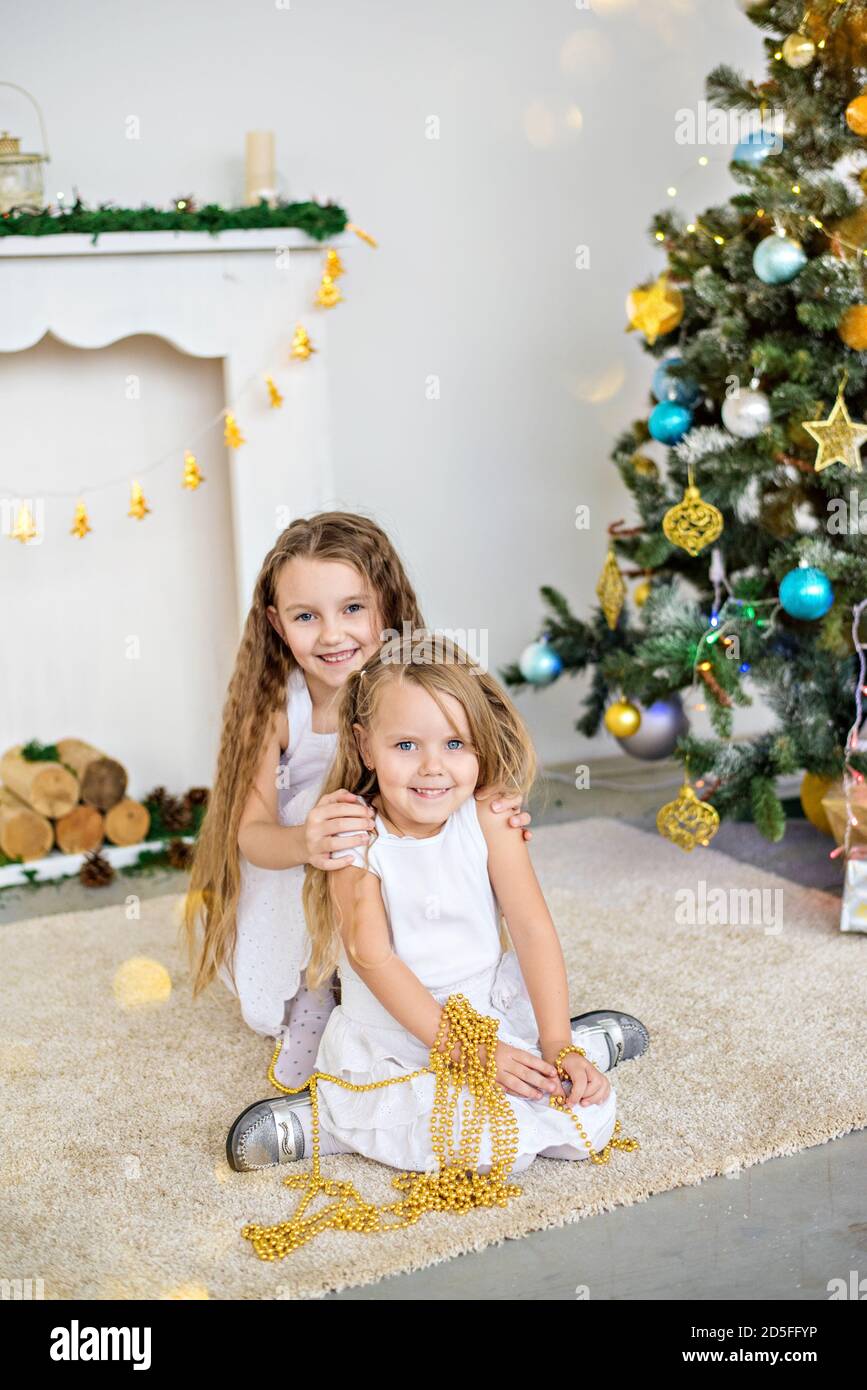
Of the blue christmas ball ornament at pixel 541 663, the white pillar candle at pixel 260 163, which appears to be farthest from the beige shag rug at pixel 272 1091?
→ the white pillar candle at pixel 260 163

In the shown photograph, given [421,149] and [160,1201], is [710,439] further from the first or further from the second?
[160,1201]

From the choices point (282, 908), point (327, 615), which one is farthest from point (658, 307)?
point (282, 908)

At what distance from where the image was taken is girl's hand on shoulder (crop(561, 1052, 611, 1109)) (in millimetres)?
1683

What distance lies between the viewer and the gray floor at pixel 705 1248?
144 centimetres

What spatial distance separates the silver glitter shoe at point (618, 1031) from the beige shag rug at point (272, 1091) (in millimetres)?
23

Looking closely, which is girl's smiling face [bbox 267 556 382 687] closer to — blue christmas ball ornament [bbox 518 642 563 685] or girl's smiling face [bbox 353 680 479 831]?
girl's smiling face [bbox 353 680 479 831]

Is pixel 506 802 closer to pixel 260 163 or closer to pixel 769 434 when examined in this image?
pixel 769 434

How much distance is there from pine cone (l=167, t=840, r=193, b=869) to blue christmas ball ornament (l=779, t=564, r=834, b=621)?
139 centimetres

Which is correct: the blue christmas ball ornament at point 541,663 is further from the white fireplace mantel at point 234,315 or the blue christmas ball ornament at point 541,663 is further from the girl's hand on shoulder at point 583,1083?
the girl's hand on shoulder at point 583,1083

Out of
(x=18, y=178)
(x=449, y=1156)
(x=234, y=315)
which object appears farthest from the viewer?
(x=234, y=315)

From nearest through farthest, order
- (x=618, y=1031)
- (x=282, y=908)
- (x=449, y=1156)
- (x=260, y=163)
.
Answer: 1. (x=449, y=1156)
2. (x=618, y=1031)
3. (x=282, y=908)
4. (x=260, y=163)

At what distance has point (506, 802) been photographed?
5.82ft

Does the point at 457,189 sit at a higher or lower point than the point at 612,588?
higher

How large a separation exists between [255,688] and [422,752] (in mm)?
457
